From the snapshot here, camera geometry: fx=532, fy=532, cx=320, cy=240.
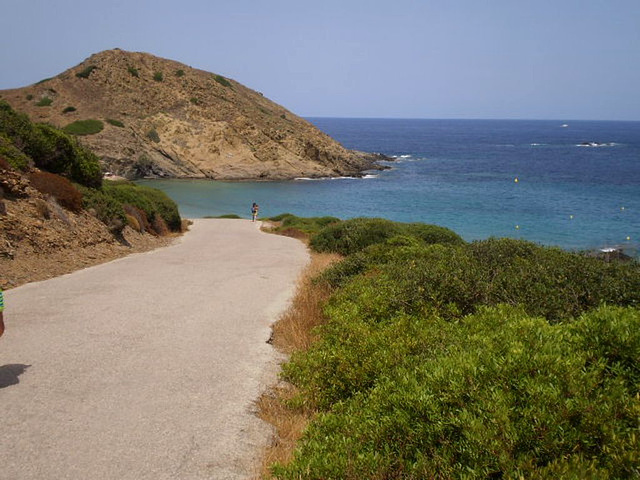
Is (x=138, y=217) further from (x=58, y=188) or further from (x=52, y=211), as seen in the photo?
(x=52, y=211)

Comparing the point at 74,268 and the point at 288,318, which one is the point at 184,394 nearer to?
the point at 288,318

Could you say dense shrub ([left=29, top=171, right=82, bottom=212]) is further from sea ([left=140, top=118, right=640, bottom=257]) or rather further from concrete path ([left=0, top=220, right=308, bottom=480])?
sea ([left=140, top=118, right=640, bottom=257])

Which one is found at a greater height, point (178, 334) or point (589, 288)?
point (589, 288)

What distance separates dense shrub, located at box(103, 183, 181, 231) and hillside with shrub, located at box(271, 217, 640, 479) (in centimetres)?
1735

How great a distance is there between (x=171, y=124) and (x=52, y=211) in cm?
6512

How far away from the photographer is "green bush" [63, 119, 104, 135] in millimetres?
67481

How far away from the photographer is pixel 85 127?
226ft

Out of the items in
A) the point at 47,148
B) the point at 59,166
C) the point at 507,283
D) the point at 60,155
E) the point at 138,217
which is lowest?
the point at 138,217

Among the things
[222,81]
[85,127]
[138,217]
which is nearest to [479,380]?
[138,217]

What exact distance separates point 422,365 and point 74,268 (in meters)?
11.5

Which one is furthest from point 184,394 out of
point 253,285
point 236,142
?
point 236,142

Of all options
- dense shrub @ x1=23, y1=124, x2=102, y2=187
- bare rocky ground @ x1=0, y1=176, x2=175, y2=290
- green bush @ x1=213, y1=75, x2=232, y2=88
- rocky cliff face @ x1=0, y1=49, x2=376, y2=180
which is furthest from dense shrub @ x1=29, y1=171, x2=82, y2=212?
green bush @ x1=213, y1=75, x2=232, y2=88

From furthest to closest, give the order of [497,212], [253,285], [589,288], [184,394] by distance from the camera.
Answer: [497,212]
[253,285]
[589,288]
[184,394]

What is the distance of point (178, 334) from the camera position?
902 cm
